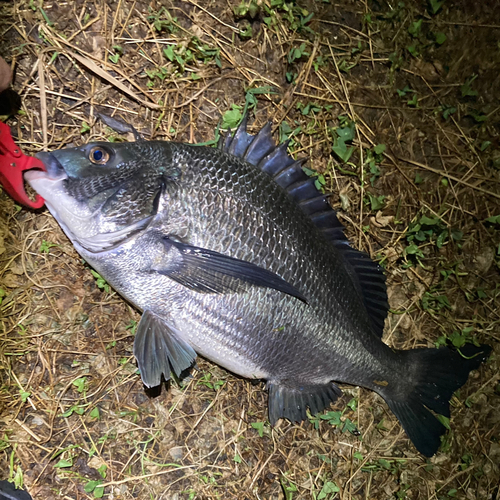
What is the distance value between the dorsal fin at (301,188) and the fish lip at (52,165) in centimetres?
79

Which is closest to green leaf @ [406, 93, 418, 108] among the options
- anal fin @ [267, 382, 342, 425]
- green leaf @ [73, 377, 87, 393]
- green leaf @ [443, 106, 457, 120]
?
green leaf @ [443, 106, 457, 120]

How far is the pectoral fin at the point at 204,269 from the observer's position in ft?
5.88

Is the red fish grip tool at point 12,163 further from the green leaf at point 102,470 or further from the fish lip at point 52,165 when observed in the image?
the green leaf at point 102,470

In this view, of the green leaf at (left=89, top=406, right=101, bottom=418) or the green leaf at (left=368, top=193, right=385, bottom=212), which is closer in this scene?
the green leaf at (left=89, top=406, right=101, bottom=418)

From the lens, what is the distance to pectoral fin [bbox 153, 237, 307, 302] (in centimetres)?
179

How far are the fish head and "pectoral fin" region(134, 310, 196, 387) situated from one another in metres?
0.46

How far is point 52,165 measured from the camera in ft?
5.62

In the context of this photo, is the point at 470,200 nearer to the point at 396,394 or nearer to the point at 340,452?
the point at 396,394

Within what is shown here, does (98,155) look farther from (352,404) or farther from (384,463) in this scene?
(384,463)

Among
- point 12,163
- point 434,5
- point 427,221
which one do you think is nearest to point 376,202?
point 427,221

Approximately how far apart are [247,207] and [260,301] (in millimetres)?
469

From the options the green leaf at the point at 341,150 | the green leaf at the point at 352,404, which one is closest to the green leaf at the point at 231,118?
the green leaf at the point at 341,150

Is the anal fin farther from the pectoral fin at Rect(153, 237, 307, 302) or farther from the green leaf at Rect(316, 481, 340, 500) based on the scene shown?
the pectoral fin at Rect(153, 237, 307, 302)

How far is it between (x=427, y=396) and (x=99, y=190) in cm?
224
